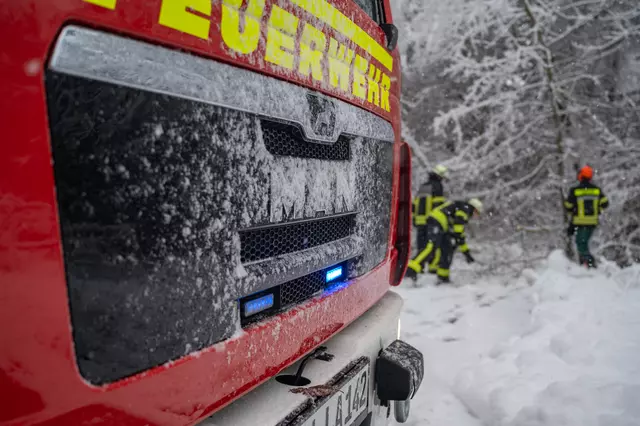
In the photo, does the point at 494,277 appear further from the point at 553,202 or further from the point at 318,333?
the point at 318,333

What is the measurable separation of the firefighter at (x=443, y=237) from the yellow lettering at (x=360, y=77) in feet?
18.5

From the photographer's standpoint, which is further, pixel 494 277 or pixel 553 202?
pixel 553 202

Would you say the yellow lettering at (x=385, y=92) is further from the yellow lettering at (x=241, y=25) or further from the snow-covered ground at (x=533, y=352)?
the snow-covered ground at (x=533, y=352)

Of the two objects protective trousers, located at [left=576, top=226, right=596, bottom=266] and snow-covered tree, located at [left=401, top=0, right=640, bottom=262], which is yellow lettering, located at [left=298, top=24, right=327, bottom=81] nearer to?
protective trousers, located at [left=576, top=226, right=596, bottom=266]

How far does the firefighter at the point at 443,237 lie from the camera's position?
7.17 metres

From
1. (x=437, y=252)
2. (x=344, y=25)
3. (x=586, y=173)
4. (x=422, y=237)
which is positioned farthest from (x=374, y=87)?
(x=586, y=173)

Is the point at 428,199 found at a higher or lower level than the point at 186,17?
lower

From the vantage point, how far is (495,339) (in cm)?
421

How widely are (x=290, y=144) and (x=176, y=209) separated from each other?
1.44 ft

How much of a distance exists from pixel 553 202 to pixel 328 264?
1123 cm

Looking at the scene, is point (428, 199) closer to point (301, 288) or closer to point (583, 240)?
point (583, 240)

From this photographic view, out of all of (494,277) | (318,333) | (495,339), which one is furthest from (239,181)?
(494,277)

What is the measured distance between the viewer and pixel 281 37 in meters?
1.20

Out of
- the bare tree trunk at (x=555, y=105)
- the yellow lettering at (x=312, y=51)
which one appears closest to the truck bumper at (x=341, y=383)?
the yellow lettering at (x=312, y=51)
